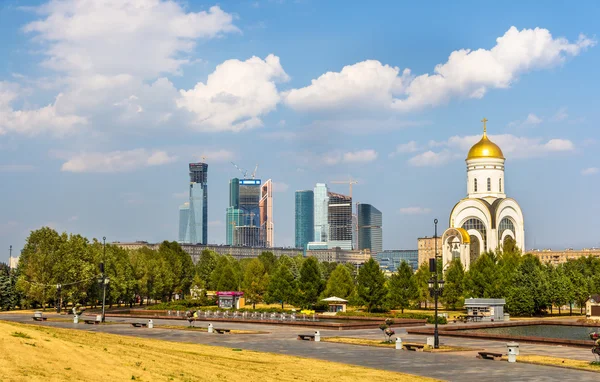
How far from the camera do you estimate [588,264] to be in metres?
101

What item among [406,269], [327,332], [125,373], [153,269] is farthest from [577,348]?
[153,269]

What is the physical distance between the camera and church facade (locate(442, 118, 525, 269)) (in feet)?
363

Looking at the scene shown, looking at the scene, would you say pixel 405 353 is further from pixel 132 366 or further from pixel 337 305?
pixel 337 305

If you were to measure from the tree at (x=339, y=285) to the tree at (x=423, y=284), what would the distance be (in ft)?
29.6

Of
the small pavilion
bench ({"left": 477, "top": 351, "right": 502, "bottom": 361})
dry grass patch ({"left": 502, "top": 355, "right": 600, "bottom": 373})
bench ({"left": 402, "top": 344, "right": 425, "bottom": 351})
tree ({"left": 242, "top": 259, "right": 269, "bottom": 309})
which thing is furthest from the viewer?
tree ({"left": 242, "top": 259, "right": 269, "bottom": 309})

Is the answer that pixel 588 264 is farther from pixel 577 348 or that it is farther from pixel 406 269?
pixel 577 348

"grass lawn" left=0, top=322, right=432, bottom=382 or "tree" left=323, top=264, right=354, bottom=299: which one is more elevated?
"tree" left=323, top=264, right=354, bottom=299

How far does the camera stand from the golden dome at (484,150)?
375 feet

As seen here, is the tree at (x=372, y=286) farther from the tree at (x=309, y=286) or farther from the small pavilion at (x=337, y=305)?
the tree at (x=309, y=286)

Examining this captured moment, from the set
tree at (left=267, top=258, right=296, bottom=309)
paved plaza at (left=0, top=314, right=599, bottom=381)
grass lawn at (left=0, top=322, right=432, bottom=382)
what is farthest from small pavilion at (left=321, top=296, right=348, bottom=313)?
grass lawn at (left=0, top=322, right=432, bottom=382)

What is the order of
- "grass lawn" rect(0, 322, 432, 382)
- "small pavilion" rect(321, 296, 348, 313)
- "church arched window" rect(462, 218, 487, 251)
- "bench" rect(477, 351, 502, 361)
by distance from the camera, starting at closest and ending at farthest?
"grass lawn" rect(0, 322, 432, 382) < "bench" rect(477, 351, 502, 361) < "small pavilion" rect(321, 296, 348, 313) < "church arched window" rect(462, 218, 487, 251)

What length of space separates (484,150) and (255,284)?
4150 centimetres

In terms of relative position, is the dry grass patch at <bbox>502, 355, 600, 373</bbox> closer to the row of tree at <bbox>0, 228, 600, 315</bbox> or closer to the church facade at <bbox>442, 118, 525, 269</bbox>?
the row of tree at <bbox>0, 228, 600, 315</bbox>

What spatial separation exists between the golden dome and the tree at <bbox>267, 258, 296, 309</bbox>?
4128 centimetres
